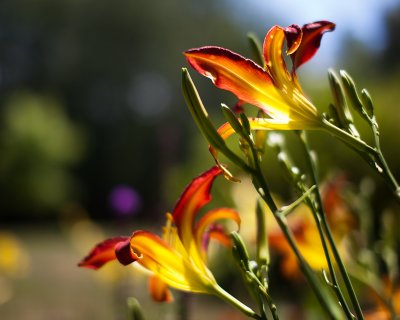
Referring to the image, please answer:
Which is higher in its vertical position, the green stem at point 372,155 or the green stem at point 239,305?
the green stem at point 372,155

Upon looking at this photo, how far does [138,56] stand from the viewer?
17188 mm

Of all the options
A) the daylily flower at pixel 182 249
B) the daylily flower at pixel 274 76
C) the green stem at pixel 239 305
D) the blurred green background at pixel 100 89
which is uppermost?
the daylily flower at pixel 274 76

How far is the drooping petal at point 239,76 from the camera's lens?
0.42 metres

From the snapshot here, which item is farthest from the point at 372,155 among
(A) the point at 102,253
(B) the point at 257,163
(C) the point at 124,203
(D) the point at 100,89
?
(D) the point at 100,89

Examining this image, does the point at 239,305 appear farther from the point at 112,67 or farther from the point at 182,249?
the point at 112,67

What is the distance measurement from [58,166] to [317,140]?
1005 cm

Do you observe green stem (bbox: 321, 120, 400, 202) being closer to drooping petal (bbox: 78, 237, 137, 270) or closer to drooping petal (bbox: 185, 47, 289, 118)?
drooping petal (bbox: 185, 47, 289, 118)

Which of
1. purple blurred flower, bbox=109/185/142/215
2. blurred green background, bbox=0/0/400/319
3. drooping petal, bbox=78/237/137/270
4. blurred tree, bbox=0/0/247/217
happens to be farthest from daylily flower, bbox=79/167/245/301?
blurred tree, bbox=0/0/247/217

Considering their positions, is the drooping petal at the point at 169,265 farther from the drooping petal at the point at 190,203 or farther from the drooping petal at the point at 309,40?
the drooping petal at the point at 309,40

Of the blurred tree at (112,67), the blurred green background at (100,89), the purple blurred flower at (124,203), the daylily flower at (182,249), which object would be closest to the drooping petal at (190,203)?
the daylily flower at (182,249)

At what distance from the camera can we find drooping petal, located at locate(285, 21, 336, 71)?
0.46 meters

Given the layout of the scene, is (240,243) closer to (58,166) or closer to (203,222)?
(203,222)

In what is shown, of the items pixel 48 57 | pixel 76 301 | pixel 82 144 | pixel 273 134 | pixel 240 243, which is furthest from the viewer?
pixel 48 57

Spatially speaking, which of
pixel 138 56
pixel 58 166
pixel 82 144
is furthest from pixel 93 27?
pixel 58 166
